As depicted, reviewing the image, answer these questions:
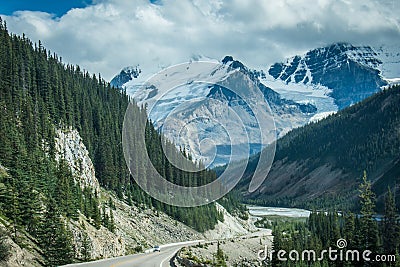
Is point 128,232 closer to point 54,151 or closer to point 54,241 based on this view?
point 54,151

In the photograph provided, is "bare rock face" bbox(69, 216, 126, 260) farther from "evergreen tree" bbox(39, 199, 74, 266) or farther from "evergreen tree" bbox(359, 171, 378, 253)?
"evergreen tree" bbox(359, 171, 378, 253)

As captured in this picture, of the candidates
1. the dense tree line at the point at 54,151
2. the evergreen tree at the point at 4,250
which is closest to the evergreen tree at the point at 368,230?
the dense tree line at the point at 54,151

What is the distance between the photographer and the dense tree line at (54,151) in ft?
148

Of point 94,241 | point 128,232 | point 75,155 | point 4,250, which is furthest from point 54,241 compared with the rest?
point 75,155

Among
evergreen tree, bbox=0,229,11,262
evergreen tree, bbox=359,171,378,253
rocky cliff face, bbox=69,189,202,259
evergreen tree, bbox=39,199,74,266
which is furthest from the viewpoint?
evergreen tree, bbox=359,171,378,253

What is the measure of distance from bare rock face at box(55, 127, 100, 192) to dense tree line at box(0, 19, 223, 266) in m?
1.81

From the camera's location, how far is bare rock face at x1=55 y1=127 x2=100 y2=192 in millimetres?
80875

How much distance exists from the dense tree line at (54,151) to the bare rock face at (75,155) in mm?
1813

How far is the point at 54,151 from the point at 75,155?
858cm


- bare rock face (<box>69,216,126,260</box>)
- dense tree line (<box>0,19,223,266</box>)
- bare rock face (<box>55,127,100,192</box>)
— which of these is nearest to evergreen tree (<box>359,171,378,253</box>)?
bare rock face (<box>69,216,126,260</box>)

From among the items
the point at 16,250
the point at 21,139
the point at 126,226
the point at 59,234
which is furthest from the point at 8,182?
the point at 126,226

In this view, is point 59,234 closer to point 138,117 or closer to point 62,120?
point 62,120

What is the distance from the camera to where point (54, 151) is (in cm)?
7694

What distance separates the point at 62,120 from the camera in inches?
3474
